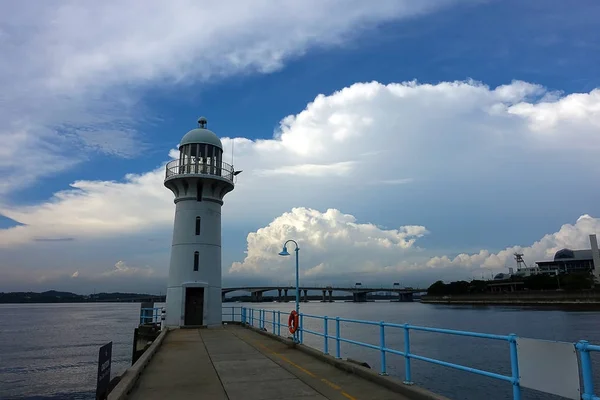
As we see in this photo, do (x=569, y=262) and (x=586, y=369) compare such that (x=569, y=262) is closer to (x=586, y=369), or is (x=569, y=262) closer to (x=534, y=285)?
(x=534, y=285)

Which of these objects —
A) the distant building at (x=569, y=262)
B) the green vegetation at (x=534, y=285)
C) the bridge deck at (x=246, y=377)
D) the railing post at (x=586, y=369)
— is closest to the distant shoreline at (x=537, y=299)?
the green vegetation at (x=534, y=285)

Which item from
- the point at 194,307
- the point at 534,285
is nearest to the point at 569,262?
the point at 534,285

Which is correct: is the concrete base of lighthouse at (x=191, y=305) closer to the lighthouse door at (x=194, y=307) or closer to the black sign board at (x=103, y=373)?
the lighthouse door at (x=194, y=307)

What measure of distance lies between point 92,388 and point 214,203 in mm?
11208

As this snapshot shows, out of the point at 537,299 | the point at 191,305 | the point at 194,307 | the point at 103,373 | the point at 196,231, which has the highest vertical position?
the point at 196,231

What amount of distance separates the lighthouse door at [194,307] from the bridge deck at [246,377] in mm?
7616

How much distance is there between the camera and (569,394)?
4.50 meters

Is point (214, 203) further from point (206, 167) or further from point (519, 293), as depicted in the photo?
point (519, 293)

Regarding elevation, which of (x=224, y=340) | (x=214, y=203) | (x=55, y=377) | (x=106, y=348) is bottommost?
(x=55, y=377)

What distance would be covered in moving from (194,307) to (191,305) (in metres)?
0.19

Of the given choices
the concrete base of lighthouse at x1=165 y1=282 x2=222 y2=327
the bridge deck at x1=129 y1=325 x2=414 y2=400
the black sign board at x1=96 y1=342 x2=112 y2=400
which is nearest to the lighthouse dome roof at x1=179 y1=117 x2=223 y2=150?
the concrete base of lighthouse at x1=165 y1=282 x2=222 y2=327

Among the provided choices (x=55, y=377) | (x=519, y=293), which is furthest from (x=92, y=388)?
(x=519, y=293)

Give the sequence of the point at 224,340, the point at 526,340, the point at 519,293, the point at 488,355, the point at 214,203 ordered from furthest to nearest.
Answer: the point at 519,293, the point at 488,355, the point at 214,203, the point at 224,340, the point at 526,340

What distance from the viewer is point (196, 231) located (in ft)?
75.0
